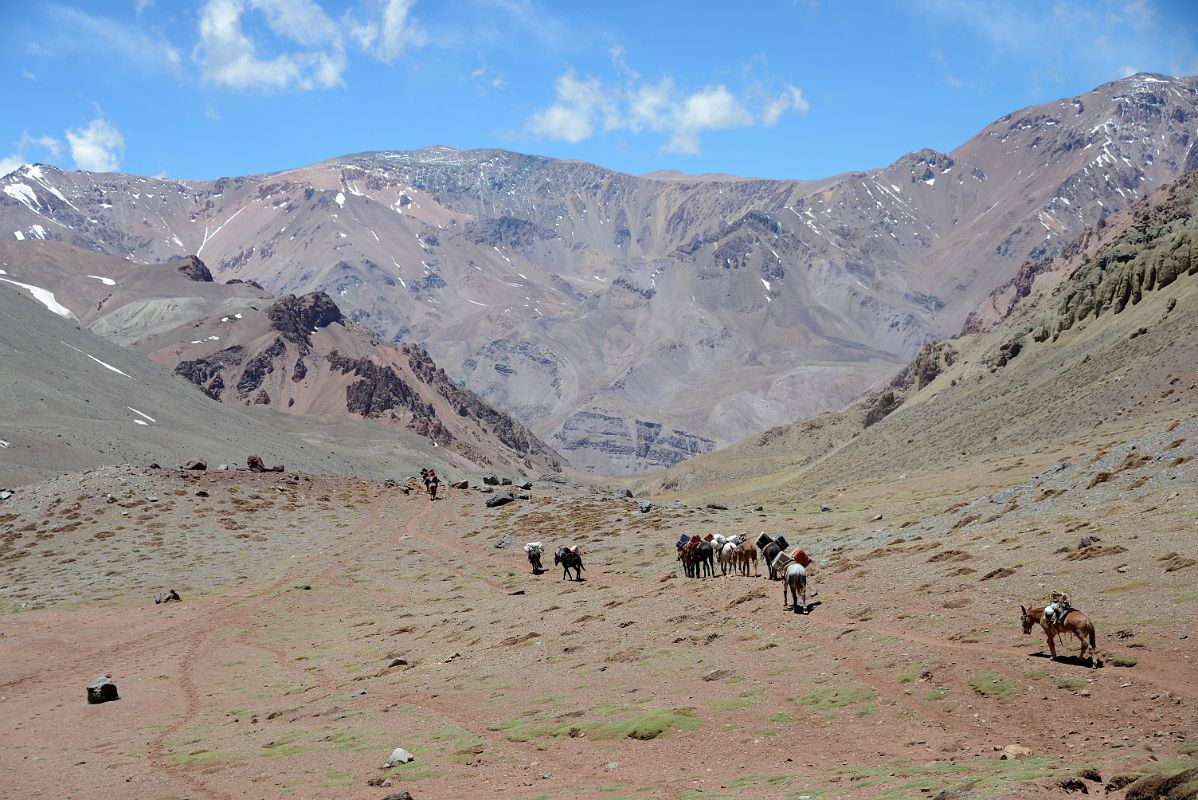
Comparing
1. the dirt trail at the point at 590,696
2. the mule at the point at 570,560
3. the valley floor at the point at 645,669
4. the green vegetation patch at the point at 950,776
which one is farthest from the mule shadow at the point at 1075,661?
the mule at the point at 570,560

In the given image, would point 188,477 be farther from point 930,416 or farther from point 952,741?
point 930,416

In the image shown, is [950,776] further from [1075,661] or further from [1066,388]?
[1066,388]

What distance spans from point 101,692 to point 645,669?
17.8 meters

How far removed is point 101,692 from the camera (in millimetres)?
32719

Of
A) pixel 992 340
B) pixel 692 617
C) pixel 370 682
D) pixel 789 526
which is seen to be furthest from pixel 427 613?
pixel 992 340

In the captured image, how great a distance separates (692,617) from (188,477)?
55427mm

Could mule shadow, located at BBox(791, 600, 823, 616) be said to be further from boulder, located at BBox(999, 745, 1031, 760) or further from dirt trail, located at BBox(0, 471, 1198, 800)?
boulder, located at BBox(999, 745, 1031, 760)

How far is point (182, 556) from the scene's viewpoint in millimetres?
61094

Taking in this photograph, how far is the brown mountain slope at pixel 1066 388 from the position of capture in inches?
2997

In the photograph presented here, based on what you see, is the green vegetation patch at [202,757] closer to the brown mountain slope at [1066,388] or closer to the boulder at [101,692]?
the boulder at [101,692]

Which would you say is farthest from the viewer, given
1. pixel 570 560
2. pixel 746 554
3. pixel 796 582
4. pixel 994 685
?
pixel 570 560

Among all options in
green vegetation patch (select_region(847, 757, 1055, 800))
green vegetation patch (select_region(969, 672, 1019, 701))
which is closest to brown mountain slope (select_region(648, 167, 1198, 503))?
green vegetation patch (select_region(969, 672, 1019, 701))

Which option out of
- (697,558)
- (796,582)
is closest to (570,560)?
(697,558)

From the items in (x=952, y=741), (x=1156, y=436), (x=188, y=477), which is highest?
(x=188, y=477)
